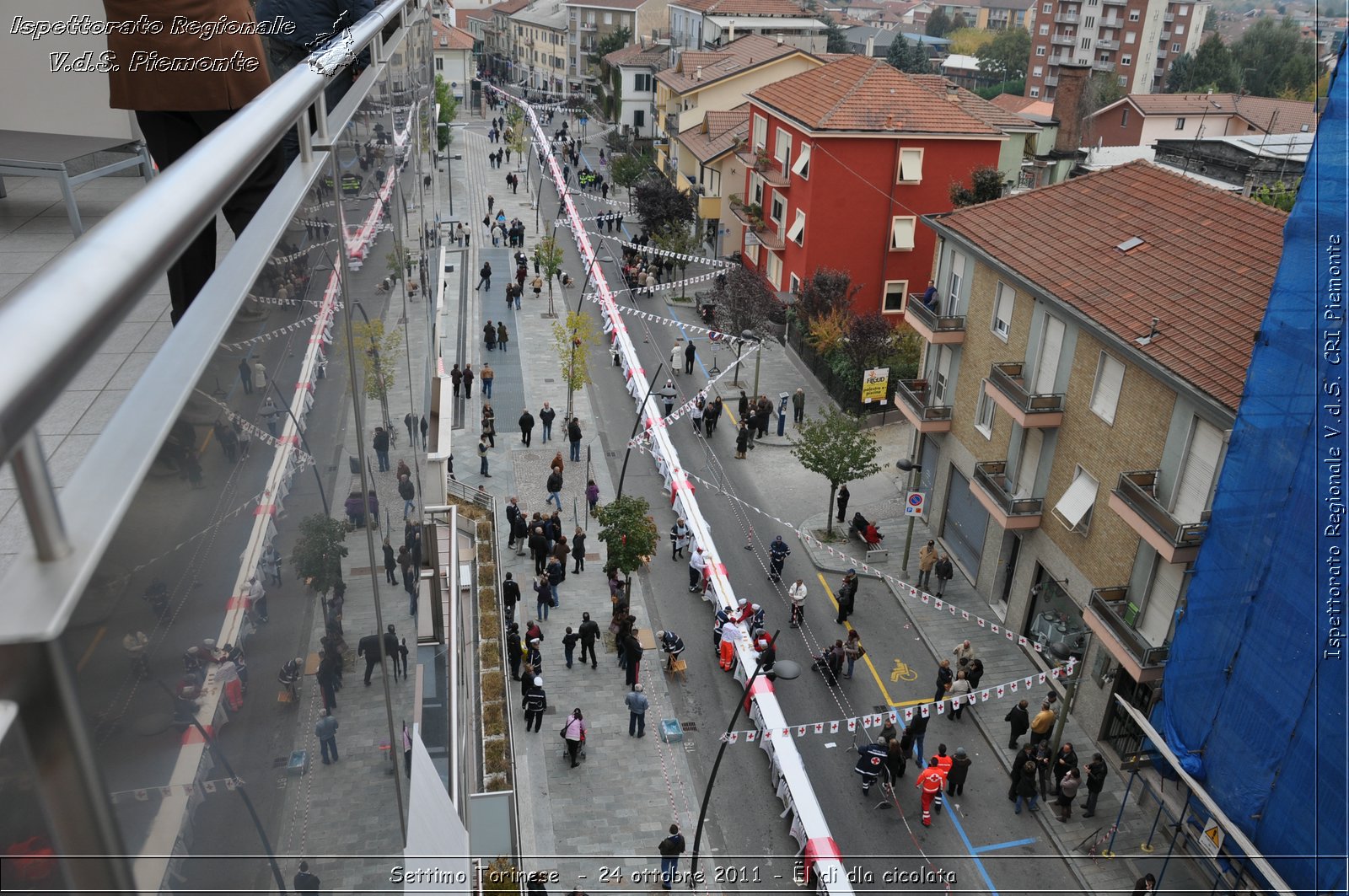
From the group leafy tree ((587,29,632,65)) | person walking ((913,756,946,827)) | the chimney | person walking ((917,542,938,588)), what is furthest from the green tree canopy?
person walking ((913,756,946,827))

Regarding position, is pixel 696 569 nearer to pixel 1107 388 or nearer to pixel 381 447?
pixel 1107 388

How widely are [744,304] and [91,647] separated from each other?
38755mm

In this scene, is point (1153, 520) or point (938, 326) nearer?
point (1153, 520)

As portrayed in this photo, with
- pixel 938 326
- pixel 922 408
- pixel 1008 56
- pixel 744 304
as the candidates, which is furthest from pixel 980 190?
pixel 1008 56

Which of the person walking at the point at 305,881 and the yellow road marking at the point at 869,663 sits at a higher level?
the person walking at the point at 305,881

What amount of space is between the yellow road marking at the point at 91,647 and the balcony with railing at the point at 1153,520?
727 inches

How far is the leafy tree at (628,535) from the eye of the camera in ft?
80.0

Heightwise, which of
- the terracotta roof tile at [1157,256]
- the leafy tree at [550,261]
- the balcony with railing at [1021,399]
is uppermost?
the terracotta roof tile at [1157,256]

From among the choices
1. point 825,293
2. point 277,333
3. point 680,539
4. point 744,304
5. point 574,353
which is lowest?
point 680,539

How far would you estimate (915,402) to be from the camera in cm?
2858

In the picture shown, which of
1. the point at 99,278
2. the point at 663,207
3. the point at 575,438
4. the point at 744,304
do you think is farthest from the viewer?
the point at 663,207

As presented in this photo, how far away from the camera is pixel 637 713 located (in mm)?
21406

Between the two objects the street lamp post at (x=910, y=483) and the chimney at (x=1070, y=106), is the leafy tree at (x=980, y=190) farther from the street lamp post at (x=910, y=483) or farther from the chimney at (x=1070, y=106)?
the chimney at (x=1070, y=106)

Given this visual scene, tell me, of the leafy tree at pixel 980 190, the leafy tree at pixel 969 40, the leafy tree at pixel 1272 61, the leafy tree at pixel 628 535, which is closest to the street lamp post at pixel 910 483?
the leafy tree at pixel 628 535
